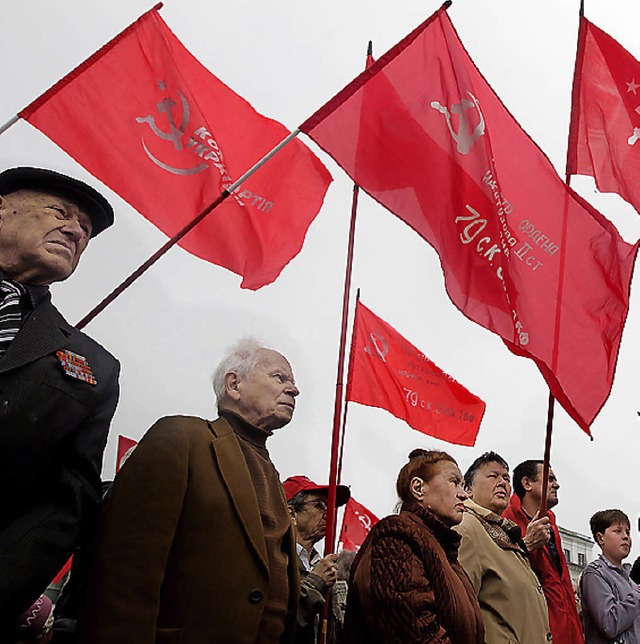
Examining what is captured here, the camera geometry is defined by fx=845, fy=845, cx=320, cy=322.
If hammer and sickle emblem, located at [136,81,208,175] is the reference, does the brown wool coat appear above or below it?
below

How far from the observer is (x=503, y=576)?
440cm

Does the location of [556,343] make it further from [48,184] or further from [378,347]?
[378,347]

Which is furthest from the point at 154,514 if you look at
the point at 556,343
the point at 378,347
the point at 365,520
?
Answer: the point at 365,520

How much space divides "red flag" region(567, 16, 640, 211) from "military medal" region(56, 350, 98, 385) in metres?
4.11

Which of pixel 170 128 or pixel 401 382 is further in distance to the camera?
pixel 401 382

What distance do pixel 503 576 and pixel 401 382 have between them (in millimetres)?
3759

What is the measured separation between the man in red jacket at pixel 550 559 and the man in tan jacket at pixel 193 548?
96.8 inches

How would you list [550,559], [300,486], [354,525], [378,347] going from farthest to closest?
[354,525] < [378,347] < [300,486] < [550,559]

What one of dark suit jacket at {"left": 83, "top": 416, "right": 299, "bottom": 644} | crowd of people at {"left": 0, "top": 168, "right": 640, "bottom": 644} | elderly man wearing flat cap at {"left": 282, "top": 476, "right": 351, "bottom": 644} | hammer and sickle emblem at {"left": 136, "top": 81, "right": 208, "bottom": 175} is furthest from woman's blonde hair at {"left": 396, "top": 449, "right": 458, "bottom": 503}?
hammer and sickle emblem at {"left": 136, "top": 81, "right": 208, "bottom": 175}

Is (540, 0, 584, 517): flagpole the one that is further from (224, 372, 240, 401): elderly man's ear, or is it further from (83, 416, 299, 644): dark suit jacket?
(83, 416, 299, 644): dark suit jacket

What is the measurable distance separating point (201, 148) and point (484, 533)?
2.84 m

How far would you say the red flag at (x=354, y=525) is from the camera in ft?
29.8

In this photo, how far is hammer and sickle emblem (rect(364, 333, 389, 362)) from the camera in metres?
8.01

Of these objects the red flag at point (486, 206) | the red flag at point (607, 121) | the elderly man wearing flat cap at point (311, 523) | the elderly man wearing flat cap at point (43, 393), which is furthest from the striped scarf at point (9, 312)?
the red flag at point (607, 121)
